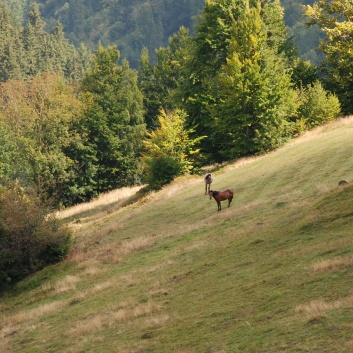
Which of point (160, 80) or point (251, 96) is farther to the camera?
point (160, 80)

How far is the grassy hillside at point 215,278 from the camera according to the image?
14852mm

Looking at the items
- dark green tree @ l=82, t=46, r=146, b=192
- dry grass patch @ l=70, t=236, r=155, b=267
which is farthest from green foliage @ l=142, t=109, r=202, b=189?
dark green tree @ l=82, t=46, r=146, b=192

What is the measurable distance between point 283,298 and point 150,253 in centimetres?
1614

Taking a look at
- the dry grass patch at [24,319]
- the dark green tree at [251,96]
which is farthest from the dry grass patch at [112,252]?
the dark green tree at [251,96]

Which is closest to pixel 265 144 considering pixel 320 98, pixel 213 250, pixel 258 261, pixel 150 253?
pixel 320 98

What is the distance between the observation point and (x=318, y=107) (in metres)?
68.0

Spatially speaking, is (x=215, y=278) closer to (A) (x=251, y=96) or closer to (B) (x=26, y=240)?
(B) (x=26, y=240)

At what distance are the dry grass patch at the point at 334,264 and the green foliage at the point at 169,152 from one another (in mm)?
40739

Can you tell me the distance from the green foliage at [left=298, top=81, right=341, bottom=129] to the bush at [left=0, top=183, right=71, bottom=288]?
1495 inches

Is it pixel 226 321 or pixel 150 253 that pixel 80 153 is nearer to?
pixel 150 253

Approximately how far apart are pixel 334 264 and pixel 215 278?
5616 millimetres

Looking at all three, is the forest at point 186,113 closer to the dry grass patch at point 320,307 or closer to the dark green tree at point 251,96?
the dark green tree at point 251,96

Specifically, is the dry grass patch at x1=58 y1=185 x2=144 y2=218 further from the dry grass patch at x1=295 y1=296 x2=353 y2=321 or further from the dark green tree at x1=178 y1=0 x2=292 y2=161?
the dry grass patch at x1=295 y1=296 x2=353 y2=321

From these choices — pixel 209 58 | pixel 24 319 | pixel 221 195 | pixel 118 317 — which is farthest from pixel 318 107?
pixel 118 317
